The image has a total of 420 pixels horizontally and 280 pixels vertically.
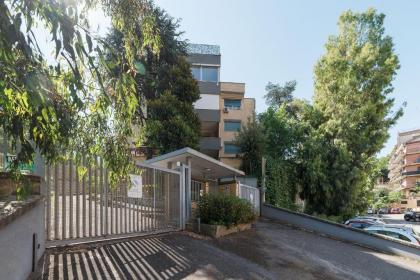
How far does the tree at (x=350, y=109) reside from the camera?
77.8ft

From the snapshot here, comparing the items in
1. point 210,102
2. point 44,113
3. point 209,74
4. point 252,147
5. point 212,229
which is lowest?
point 212,229

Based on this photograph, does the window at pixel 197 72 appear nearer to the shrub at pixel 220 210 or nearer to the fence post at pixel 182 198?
the shrub at pixel 220 210

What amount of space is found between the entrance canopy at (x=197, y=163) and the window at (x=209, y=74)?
1440 cm

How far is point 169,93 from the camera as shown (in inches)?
835

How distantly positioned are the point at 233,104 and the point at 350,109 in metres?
13.9

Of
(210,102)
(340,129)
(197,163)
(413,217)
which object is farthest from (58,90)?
(413,217)

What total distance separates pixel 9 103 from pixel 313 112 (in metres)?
25.1

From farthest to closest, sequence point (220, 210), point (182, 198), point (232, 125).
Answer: point (232, 125) < point (220, 210) < point (182, 198)

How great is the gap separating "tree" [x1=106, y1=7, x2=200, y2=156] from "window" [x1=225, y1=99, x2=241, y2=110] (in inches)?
508

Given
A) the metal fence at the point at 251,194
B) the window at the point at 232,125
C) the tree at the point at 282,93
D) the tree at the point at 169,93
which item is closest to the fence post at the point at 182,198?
the metal fence at the point at 251,194

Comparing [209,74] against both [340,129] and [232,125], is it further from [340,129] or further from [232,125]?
[340,129]

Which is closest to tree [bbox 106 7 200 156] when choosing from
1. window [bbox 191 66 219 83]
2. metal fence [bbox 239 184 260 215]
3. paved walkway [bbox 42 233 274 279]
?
metal fence [bbox 239 184 260 215]

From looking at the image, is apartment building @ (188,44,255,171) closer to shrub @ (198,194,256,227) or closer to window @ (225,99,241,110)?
window @ (225,99,241,110)

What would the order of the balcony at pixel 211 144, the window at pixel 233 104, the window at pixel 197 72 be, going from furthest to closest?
the window at pixel 233 104
the window at pixel 197 72
the balcony at pixel 211 144
